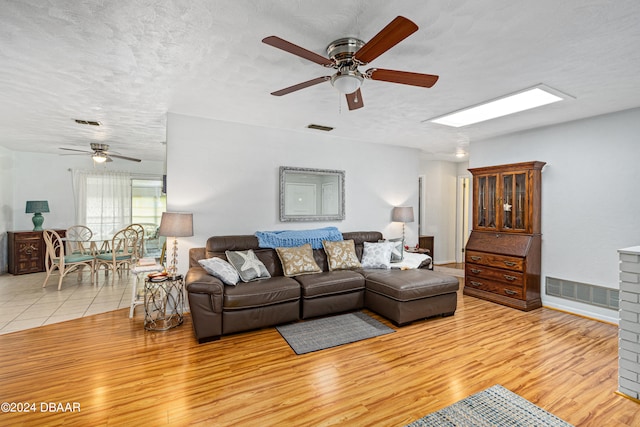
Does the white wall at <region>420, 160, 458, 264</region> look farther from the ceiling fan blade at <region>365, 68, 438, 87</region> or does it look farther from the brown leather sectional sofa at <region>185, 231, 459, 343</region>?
the ceiling fan blade at <region>365, 68, 438, 87</region>

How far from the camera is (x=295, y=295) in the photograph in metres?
3.49

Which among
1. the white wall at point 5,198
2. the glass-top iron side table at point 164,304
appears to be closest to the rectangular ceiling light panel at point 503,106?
the glass-top iron side table at point 164,304

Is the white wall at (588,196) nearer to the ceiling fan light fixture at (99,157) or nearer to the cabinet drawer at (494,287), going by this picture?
the cabinet drawer at (494,287)

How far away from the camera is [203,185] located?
402 centimetres

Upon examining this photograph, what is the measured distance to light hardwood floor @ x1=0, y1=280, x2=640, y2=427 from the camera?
2.03m

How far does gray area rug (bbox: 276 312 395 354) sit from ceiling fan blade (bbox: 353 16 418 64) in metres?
2.52

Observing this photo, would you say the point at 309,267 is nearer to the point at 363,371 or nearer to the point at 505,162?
the point at 363,371

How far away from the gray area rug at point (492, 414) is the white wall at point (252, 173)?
3.14 metres

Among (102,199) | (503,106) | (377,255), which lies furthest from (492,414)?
(102,199)

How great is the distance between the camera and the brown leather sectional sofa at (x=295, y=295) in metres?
3.06

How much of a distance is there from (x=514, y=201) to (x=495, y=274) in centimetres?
109

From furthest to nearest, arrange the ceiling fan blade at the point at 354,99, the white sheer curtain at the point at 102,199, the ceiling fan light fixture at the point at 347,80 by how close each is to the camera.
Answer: the white sheer curtain at the point at 102,199, the ceiling fan blade at the point at 354,99, the ceiling fan light fixture at the point at 347,80

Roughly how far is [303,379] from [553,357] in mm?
2318

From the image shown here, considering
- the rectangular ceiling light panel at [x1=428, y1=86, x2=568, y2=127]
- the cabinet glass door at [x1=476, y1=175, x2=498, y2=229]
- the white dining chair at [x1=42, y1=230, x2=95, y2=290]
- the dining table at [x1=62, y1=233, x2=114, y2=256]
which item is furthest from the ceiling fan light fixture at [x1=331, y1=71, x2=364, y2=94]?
the dining table at [x1=62, y1=233, x2=114, y2=256]
